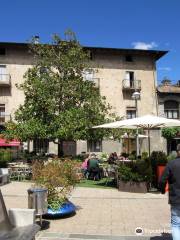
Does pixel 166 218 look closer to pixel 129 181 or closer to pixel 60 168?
pixel 60 168

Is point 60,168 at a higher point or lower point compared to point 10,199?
higher

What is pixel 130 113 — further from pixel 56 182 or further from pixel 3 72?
pixel 56 182

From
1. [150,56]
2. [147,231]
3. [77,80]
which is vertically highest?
[150,56]

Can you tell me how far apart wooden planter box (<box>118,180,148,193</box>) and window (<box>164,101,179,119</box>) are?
26.5 meters

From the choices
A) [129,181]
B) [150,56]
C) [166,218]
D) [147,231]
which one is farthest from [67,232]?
[150,56]

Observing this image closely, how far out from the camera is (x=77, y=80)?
2686cm

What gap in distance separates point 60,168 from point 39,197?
1374mm

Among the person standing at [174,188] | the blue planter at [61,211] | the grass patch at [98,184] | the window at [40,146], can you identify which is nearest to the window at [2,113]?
the window at [40,146]

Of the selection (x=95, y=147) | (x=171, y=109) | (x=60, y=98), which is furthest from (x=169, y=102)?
(x=60, y=98)

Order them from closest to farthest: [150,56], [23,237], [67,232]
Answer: [23,237]
[67,232]
[150,56]

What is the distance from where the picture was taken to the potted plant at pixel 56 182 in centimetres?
955

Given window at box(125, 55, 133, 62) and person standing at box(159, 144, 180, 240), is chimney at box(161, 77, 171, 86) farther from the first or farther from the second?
person standing at box(159, 144, 180, 240)

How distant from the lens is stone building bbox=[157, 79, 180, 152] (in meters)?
40.3

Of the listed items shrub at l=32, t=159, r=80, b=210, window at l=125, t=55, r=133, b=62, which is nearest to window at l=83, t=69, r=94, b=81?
window at l=125, t=55, r=133, b=62
